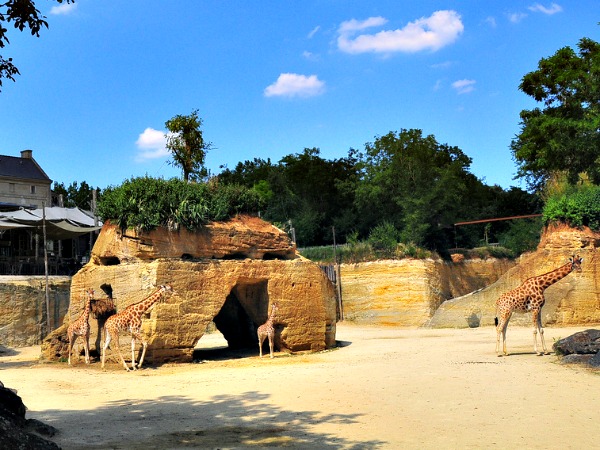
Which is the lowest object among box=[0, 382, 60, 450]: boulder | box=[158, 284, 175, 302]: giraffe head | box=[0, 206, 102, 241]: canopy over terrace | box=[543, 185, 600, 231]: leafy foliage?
box=[0, 382, 60, 450]: boulder

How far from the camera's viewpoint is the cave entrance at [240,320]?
758 inches

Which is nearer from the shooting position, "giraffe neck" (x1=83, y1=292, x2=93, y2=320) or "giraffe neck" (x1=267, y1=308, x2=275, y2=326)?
"giraffe neck" (x1=83, y1=292, x2=93, y2=320)

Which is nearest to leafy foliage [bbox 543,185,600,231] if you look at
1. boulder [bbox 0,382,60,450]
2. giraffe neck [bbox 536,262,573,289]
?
giraffe neck [bbox 536,262,573,289]

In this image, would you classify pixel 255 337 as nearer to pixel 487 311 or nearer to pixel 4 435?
pixel 487 311

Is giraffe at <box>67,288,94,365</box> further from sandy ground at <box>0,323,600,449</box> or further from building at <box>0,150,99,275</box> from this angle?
building at <box>0,150,99,275</box>

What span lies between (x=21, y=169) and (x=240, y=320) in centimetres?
3378

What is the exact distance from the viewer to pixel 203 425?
9.80 metres

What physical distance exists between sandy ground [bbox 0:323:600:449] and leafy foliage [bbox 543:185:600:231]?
10180mm

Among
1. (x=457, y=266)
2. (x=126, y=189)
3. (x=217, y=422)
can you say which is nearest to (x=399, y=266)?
(x=457, y=266)

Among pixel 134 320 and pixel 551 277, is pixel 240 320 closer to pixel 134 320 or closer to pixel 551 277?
pixel 134 320

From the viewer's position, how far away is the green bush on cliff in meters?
17.8

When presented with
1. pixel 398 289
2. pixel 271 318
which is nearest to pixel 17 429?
pixel 271 318

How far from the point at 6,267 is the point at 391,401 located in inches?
884

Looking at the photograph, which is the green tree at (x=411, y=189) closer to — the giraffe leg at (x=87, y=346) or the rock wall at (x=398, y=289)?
the rock wall at (x=398, y=289)
